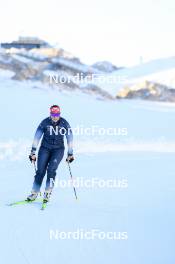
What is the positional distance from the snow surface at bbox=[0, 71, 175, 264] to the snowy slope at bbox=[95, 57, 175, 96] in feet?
79.6

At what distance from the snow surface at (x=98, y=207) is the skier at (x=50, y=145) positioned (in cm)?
45

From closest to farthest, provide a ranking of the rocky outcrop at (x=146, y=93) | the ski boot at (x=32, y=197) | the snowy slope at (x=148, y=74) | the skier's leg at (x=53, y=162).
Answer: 1. the skier's leg at (x=53, y=162)
2. the ski boot at (x=32, y=197)
3. the rocky outcrop at (x=146, y=93)
4. the snowy slope at (x=148, y=74)


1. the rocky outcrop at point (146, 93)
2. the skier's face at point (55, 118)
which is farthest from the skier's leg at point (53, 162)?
the rocky outcrop at point (146, 93)

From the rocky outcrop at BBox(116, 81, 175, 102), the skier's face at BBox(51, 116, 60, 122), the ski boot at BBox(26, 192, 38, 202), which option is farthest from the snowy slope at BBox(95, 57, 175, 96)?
the skier's face at BBox(51, 116, 60, 122)

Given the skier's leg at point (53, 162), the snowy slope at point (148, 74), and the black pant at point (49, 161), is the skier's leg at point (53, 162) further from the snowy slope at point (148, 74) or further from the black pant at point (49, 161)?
the snowy slope at point (148, 74)

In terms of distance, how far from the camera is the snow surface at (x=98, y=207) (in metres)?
6.78

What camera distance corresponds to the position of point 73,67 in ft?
172

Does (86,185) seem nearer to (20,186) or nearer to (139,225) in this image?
(20,186)

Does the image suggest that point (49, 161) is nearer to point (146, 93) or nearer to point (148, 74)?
point (146, 93)

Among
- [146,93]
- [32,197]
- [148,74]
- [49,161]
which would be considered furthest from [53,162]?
[148,74]

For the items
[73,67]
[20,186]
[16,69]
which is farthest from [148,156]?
[73,67]

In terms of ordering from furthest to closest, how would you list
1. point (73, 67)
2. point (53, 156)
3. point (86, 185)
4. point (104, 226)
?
point (73, 67) → point (86, 185) → point (53, 156) → point (104, 226)

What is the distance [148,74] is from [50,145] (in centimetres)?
5057

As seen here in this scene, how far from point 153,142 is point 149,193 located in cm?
1354
